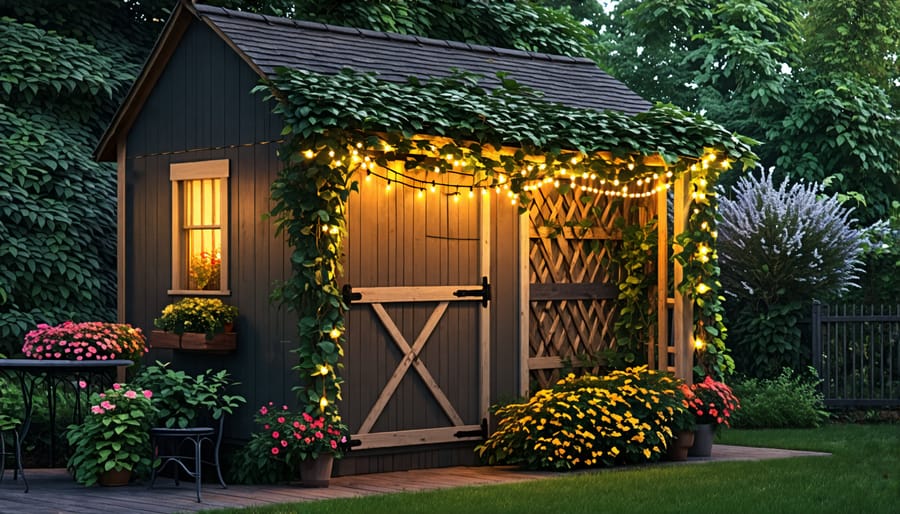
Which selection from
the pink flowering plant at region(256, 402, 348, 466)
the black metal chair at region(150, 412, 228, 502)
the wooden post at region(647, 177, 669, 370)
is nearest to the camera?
the black metal chair at region(150, 412, 228, 502)

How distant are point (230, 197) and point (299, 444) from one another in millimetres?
2195

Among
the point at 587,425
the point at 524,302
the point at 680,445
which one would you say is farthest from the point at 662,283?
the point at 587,425

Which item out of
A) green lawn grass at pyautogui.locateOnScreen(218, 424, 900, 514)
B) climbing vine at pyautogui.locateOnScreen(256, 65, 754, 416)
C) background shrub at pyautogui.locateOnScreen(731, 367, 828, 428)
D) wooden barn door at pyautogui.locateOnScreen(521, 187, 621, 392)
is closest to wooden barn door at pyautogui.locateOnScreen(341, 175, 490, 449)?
climbing vine at pyautogui.locateOnScreen(256, 65, 754, 416)

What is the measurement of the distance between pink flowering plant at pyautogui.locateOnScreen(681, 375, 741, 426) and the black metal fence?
3.87m

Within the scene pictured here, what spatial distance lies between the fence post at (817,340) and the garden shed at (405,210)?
350cm

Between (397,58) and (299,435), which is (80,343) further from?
(397,58)

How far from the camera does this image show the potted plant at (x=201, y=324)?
1056cm

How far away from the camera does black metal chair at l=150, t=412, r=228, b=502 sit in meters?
9.69

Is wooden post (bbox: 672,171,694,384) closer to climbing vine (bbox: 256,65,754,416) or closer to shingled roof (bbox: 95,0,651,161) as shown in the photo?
climbing vine (bbox: 256,65,754,416)

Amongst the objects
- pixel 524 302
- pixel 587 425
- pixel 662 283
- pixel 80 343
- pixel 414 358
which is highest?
pixel 662 283

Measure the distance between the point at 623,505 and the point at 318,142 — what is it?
3251 mm

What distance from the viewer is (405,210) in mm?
11008

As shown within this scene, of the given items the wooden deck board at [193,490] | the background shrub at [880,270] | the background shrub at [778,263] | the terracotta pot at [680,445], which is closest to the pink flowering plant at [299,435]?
the wooden deck board at [193,490]

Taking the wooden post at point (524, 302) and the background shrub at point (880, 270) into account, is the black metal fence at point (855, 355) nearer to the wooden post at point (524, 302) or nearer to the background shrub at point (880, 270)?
the background shrub at point (880, 270)
